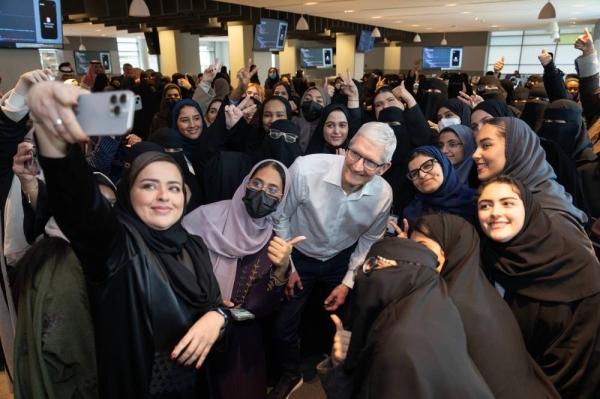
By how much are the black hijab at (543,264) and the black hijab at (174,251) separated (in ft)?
4.01

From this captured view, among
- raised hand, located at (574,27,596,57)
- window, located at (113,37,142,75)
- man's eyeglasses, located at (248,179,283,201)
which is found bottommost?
man's eyeglasses, located at (248,179,283,201)

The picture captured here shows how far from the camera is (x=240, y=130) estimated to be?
3.34 m

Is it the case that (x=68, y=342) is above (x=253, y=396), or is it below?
above

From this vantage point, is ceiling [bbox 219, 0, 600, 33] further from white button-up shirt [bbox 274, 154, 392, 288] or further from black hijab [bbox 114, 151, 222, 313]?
black hijab [bbox 114, 151, 222, 313]

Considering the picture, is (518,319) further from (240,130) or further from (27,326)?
(240,130)

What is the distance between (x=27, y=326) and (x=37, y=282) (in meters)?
0.17

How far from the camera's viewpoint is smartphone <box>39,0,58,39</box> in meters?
3.95

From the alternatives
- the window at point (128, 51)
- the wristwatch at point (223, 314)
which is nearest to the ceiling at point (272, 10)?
the wristwatch at point (223, 314)

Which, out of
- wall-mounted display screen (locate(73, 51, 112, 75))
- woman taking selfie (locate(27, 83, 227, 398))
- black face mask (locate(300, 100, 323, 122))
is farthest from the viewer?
wall-mounted display screen (locate(73, 51, 112, 75))

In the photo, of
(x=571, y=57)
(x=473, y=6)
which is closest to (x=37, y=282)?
(x=473, y=6)

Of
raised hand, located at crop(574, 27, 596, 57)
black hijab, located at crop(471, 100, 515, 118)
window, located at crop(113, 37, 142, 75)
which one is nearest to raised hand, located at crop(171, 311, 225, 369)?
black hijab, located at crop(471, 100, 515, 118)

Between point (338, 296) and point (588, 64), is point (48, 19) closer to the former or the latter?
point (338, 296)

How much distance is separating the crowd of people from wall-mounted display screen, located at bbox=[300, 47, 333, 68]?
500 inches

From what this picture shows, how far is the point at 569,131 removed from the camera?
324 cm
